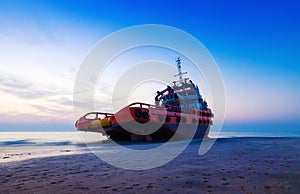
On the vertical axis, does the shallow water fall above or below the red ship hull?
below

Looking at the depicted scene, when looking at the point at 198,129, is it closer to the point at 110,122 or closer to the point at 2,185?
the point at 110,122

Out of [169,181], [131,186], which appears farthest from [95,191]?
[169,181]

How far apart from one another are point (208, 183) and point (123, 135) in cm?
1831

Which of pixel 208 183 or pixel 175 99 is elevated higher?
pixel 175 99

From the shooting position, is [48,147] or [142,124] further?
[142,124]

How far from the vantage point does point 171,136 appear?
23109 mm

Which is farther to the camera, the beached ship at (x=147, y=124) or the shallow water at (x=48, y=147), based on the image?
the beached ship at (x=147, y=124)

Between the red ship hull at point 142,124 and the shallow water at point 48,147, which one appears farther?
the red ship hull at point 142,124

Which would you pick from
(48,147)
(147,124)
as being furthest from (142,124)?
(48,147)

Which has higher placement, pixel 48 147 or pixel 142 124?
pixel 142 124

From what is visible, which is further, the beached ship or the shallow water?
the beached ship

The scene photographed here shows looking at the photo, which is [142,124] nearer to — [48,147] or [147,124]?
[147,124]

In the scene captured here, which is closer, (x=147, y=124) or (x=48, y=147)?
(x=48, y=147)

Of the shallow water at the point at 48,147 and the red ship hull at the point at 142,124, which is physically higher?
the red ship hull at the point at 142,124
